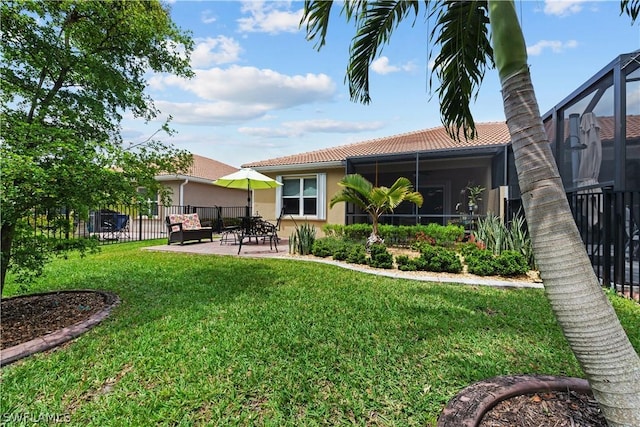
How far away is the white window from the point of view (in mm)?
13844

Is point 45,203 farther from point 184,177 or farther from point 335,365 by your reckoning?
point 184,177

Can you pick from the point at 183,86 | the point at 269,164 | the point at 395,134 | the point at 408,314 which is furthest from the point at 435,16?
the point at 395,134

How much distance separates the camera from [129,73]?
17.0 ft

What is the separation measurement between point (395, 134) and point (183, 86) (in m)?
15.5

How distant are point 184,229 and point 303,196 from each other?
5.28m

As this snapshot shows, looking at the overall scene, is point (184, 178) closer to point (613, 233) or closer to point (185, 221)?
point (185, 221)

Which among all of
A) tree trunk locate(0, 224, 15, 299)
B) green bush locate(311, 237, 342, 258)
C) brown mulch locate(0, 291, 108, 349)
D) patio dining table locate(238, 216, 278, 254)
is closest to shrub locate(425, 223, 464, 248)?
green bush locate(311, 237, 342, 258)

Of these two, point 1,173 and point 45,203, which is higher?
point 1,173

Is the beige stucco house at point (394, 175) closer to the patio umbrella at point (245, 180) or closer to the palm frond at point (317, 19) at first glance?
the patio umbrella at point (245, 180)

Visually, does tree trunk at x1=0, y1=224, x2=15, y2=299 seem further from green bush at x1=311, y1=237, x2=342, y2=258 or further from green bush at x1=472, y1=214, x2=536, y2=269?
green bush at x1=472, y1=214, x2=536, y2=269

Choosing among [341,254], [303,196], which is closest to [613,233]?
[341,254]

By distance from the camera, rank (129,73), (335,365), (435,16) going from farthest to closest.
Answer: (129,73)
(435,16)
(335,365)

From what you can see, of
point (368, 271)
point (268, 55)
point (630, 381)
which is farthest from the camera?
point (268, 55)

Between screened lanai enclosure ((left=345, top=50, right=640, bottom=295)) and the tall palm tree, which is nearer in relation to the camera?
the tall palm tree
